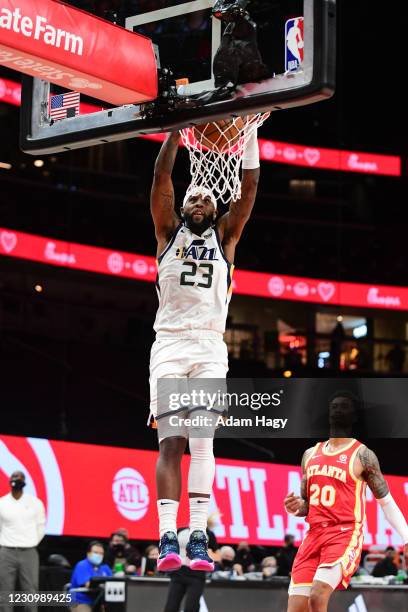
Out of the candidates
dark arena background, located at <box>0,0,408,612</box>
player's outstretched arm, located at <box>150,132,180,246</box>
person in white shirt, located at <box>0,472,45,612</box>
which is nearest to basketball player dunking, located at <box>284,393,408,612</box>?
player's outstretched arm, located at <box>150,132,180,246</box>

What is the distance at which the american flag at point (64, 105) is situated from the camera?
22.9 feet

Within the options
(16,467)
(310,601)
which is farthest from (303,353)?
(310,601)

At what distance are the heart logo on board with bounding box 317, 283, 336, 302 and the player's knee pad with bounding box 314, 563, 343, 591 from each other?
15.5 metres

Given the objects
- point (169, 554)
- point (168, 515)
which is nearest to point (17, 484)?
point (168, 515)

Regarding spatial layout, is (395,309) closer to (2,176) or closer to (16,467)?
(2,176)

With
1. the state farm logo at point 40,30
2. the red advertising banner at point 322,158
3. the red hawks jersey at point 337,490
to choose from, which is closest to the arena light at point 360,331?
the red advertising banner at point 322,158

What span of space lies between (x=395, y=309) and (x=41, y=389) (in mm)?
8369

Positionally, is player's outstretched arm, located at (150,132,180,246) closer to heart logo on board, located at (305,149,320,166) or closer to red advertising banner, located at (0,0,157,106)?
red advertising banner, located at (0,0,157,106)

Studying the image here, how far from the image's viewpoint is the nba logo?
622 centimetres

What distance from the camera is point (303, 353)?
75.9 feet

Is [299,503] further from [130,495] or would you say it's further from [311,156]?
[311,156]

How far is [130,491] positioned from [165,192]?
11.2 meters

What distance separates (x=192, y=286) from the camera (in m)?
6.95

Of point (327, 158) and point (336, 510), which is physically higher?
point (327, 158)
